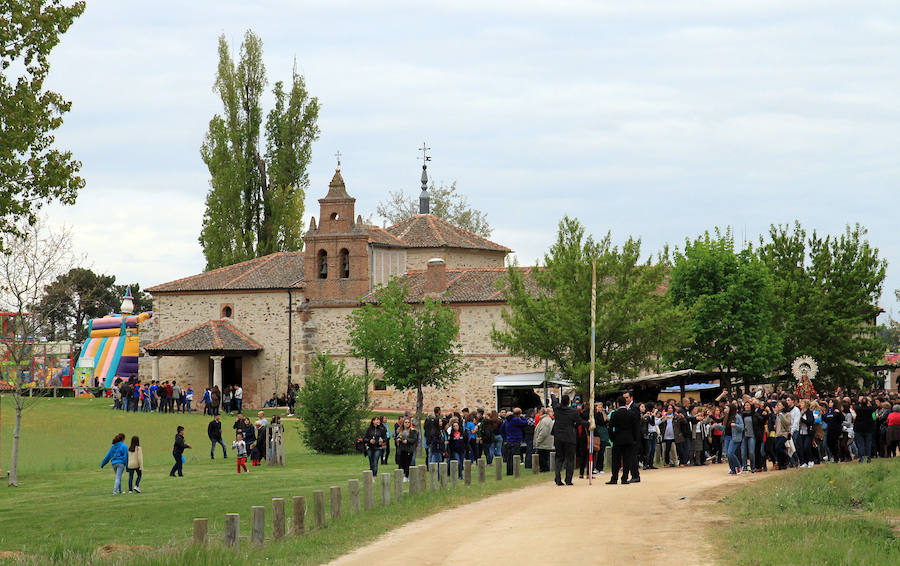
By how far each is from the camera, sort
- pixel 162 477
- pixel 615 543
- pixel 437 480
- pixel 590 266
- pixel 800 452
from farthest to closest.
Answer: pixel 590 266 < pixel 162 477 < pixel 800 452 < pixel 437 480 < pixel 615 543

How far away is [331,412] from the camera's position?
106 ft

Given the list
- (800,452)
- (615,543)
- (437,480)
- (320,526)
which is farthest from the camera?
(800,452)

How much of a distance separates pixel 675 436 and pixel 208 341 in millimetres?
31942

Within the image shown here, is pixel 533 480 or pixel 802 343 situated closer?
pixel 533 480

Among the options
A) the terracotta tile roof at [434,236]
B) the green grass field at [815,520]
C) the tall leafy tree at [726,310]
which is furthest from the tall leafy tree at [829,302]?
the green grass field at [815,520]

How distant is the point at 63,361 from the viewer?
6331cm

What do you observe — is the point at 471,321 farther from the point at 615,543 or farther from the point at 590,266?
the point at 615,543

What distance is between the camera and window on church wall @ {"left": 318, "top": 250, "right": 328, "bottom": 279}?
53.6 metres

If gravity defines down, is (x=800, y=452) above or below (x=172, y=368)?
below

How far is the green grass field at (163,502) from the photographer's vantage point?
14117 millimetres

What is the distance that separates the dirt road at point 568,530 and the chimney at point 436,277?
30.5 meters

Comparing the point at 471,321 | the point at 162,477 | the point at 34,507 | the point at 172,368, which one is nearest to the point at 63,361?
the point at 172,368

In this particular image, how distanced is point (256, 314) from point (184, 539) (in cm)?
3910

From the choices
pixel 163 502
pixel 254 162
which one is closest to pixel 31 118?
pixel 163 502
